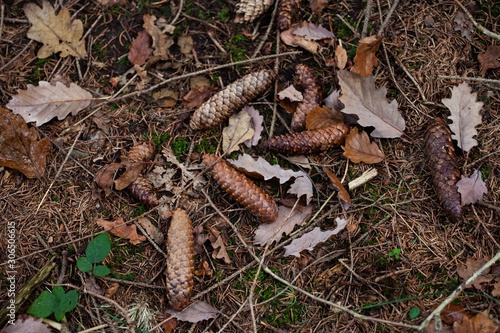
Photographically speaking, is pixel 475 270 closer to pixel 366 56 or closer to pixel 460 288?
pixel 460 288

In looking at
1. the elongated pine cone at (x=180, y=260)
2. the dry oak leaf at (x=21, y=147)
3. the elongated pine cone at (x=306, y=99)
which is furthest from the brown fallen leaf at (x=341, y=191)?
the dry oak leaf at (x=21, y=147)

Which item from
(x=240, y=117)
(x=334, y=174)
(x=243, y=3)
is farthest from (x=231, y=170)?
(x=243, y=3)

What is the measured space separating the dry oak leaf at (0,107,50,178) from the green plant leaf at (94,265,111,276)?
774mm

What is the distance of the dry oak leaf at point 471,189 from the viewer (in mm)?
2658

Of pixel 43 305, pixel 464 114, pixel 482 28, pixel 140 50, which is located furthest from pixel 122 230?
pixel 482 28

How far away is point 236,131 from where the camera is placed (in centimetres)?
300

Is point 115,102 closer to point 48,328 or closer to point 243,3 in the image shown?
point 243,3

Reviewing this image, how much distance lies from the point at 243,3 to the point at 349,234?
6.05 feet

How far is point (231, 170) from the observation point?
2.84 m

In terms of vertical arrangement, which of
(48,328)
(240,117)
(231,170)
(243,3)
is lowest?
(48,328)

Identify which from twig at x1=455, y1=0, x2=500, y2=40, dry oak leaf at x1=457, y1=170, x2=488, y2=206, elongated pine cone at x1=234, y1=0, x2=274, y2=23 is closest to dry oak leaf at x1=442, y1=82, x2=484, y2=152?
dry oak leaf at x1=457, y1=170, x2=488, y2=206

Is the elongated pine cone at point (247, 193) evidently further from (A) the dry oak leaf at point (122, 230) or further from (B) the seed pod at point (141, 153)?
(A) the dry oak leaf at point (122, 230)

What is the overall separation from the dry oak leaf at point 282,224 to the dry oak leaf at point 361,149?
45 cm

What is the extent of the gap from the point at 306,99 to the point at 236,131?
535mm
